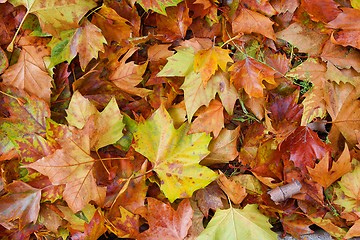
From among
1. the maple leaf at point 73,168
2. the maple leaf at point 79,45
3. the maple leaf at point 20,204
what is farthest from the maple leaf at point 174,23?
the maple leaf at point 20,204

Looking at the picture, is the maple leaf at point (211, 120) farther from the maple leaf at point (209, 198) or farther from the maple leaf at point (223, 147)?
the maple leaf at point (209, 198)

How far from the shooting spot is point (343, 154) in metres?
1.46

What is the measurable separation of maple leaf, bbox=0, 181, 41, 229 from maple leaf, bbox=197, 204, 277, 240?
0.59 m

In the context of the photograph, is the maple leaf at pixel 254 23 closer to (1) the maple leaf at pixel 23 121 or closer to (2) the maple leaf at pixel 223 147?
(2) the maple leaf at pixel 223 147

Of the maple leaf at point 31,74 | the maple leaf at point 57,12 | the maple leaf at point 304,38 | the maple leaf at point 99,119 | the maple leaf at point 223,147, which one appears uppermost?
the maple leaf at point 57,12

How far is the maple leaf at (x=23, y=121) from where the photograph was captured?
1509 millimetres

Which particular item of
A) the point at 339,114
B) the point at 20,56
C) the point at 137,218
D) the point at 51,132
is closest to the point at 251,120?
the point at 339,114

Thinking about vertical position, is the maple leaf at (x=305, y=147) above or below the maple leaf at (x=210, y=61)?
below

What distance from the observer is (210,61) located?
1487mm

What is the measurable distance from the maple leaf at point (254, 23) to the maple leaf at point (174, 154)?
0.44 m

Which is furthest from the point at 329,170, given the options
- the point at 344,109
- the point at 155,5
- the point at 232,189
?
the point at 155,5

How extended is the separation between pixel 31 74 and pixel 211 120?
68 cm

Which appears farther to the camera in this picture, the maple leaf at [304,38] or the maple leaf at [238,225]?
the maple leaf at [304,38]

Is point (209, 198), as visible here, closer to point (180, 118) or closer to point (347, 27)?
point (180, 118)
